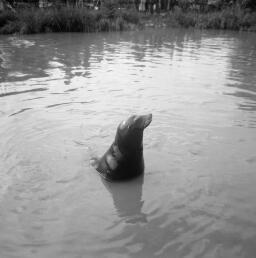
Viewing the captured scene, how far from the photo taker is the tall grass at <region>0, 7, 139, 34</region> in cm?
1898

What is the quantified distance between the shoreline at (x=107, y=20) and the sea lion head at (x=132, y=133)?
16261 millimetres

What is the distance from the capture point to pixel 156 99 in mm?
7895

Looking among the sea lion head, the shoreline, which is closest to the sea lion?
the sea lion head

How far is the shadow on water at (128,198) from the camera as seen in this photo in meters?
3.84

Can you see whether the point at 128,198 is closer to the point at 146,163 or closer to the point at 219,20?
the point at 146,163

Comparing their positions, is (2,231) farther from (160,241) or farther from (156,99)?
(156,99)

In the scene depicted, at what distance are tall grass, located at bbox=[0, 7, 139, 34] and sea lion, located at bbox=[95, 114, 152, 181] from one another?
16.1 meters

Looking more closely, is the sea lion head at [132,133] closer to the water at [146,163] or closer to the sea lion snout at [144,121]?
the sea lion snout at [144,121]

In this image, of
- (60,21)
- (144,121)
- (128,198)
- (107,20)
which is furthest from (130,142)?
(107,20)

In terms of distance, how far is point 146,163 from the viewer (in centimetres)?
495

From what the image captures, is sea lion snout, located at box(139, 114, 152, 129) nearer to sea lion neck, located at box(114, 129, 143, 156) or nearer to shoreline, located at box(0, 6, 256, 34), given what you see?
sea lion neck, located at box(114, 129, 143, 156)

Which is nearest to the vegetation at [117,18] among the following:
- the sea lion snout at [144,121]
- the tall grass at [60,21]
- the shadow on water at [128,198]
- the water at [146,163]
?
the tall grass at [60,21]

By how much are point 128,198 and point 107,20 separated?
1917cm

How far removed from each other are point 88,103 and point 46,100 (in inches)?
36.2
